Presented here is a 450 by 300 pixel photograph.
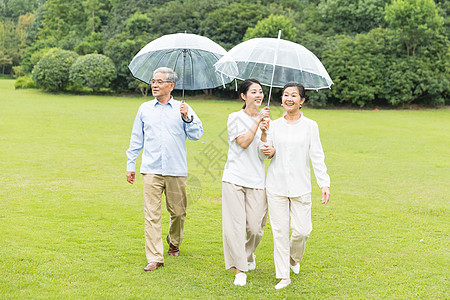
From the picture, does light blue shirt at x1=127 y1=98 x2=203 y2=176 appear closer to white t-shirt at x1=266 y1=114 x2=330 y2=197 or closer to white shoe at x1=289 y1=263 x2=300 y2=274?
white t-shirt at x1=266 y1=114 x2=330 y2=197

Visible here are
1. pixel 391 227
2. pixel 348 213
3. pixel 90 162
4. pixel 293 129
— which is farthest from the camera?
pixel 90 162

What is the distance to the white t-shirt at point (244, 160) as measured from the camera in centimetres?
493

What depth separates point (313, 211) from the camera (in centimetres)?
834

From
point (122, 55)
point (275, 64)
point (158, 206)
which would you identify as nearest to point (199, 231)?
point (158, 206)

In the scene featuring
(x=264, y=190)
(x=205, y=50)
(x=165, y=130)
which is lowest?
(x=264, y=190)

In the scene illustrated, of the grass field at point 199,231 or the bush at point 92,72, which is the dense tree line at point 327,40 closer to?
the bush at point 92,72

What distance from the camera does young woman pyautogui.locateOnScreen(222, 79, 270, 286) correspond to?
493cm

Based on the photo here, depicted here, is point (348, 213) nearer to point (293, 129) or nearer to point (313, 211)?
point (313, 211)

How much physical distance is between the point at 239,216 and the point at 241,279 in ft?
2.10

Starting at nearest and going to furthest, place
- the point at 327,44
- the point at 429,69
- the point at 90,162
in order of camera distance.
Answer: the point at 90,162 → the point at 429,69 → the point at 327,44

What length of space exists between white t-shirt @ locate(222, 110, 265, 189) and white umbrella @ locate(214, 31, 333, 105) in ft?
1.91

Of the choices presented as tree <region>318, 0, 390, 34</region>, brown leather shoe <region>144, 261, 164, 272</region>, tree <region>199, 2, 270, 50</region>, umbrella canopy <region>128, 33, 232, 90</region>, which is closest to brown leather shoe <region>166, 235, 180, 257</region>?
brown leather shoe <region>144, 261, 164, 272</region>

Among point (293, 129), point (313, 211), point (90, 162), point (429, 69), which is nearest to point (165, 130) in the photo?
point (293, 129)

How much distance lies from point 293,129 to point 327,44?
3287cm
